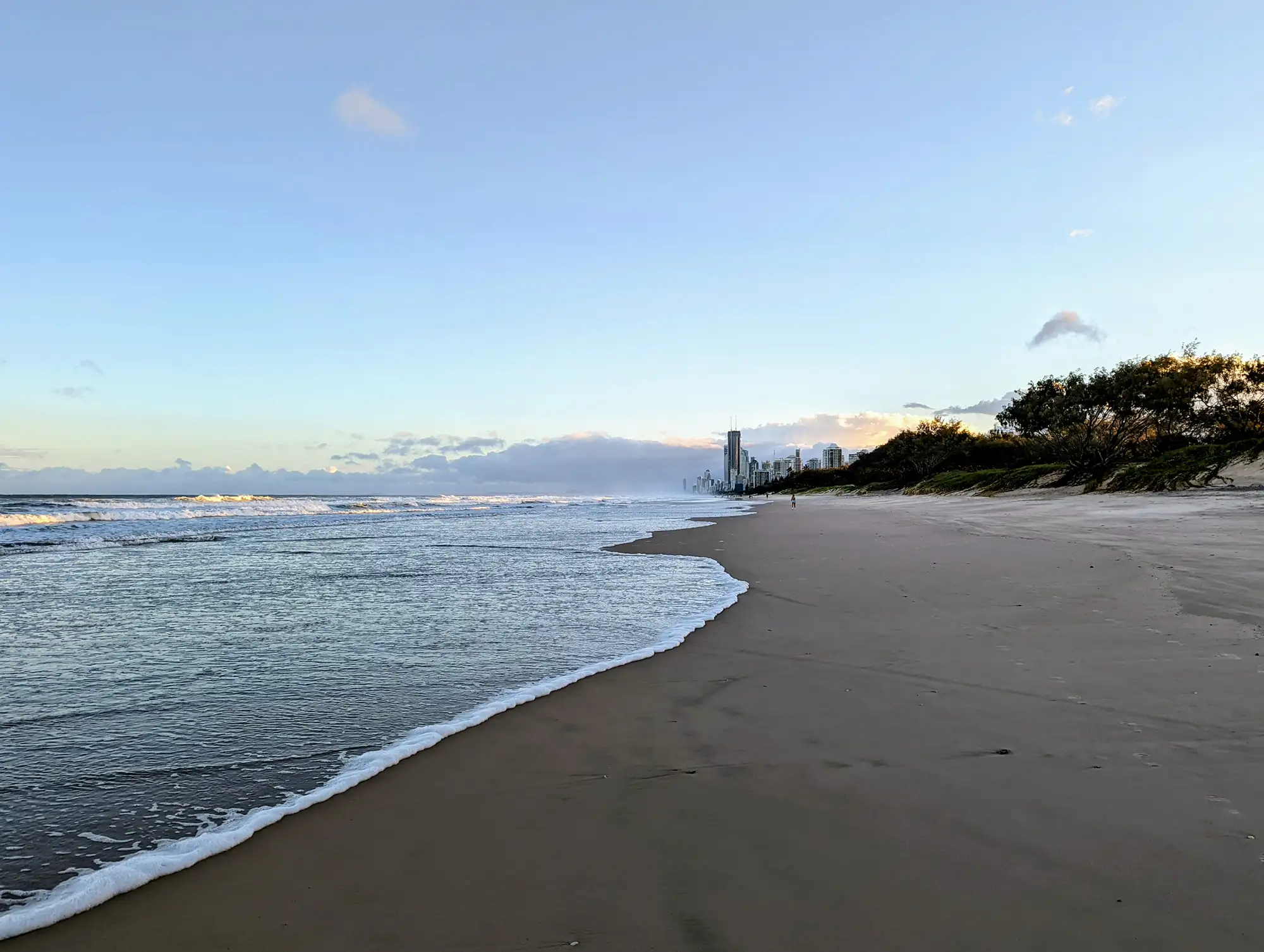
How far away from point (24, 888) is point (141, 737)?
1564 mm

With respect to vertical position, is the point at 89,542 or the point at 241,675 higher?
the point at 241,675

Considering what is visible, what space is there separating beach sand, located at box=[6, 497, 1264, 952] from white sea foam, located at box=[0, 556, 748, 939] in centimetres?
7

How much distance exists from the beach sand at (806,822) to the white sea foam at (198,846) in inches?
2.6

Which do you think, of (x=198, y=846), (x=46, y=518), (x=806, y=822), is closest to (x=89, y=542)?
(x=46, y=518)

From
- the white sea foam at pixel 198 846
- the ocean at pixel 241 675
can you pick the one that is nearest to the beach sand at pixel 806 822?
the white sea foam at pixel 198 846

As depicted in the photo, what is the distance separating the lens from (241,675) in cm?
503

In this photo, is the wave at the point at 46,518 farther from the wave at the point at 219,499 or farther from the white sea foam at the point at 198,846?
the white sea foam at the point at 198,846

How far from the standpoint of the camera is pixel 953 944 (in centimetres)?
191

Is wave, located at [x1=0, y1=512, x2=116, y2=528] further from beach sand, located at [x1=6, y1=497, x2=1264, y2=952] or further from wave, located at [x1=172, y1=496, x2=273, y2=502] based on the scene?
beach sand, located at [x1=6, y1=497, x2=1264, y2=952]

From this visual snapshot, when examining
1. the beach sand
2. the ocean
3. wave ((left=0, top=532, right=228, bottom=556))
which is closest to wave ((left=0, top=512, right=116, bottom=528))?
wave ((left=0, top=532, right=228, bottom=556))

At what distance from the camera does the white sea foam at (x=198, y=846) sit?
2.22m

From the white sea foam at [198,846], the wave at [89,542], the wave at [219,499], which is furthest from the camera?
the wave at [219,499]

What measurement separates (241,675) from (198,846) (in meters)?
2.69

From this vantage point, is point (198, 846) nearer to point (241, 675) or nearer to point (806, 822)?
point (806, 822)
